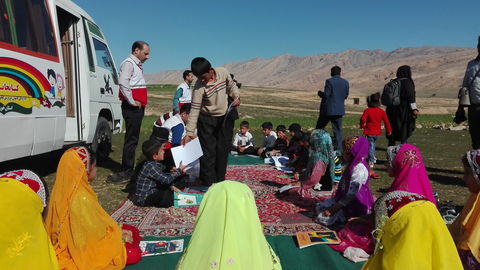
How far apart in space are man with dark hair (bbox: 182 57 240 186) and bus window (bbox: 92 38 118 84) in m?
3.17

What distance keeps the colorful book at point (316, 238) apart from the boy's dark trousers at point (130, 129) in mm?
3377

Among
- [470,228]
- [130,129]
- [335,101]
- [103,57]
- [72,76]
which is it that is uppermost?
[103,57]

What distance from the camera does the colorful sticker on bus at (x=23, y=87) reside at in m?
4.55

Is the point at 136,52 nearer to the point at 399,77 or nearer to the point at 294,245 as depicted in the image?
the point at 294,245

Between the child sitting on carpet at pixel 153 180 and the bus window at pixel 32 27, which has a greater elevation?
the bus window at pixel 32 27

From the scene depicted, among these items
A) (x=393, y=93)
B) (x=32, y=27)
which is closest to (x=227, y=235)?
(x=32, y=27)

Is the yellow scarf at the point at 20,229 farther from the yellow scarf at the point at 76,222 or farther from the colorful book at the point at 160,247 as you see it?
the colorful book at the point at 160,247

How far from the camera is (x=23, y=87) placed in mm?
4910

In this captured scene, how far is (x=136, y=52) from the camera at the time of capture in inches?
234

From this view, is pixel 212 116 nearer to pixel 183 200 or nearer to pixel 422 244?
pixel 183 200

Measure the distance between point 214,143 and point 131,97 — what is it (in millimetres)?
1612

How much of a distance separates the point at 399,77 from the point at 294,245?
4.59 meters

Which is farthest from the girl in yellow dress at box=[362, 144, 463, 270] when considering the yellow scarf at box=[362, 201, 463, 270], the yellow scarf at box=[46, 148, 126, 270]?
the yellow scarf at box=[46, 148, 126, 270]

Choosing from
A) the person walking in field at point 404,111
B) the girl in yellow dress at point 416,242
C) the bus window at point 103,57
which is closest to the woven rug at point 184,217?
the girl in yellow dress at point 416,242
